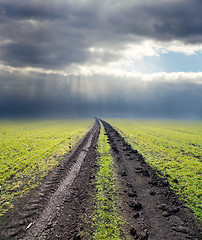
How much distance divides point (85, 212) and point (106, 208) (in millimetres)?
1183

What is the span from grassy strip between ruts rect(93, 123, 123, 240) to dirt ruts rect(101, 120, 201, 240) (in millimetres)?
633

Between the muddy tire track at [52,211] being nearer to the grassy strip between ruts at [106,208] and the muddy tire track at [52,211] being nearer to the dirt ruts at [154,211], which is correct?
the grassy strip between ruts at [106,208]

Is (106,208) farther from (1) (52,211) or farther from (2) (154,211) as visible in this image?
(1) (52,211)

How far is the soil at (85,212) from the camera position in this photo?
A: 7.15 metres

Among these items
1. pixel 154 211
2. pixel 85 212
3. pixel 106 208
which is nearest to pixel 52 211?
pixel 85 212

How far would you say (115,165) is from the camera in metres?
16.3

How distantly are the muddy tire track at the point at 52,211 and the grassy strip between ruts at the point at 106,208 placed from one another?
61 centimetres

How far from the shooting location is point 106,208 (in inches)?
346

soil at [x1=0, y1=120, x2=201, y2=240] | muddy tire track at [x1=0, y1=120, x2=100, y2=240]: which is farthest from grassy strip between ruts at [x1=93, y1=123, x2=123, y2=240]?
muddy tire track at [x1=0, y1=120, x2=100, y2=240]

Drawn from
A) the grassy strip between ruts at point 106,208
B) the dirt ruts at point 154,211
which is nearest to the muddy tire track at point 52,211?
the grassy strip between ruts at point 106,208

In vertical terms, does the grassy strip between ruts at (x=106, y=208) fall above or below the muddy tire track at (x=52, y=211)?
above

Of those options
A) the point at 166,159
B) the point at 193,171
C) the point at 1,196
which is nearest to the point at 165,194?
the point at 193,171

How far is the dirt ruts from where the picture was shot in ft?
23.5

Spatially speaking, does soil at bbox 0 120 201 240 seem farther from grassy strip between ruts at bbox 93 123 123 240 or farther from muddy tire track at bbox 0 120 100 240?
grassy strip between ruts at bbox 93 123 123 240
